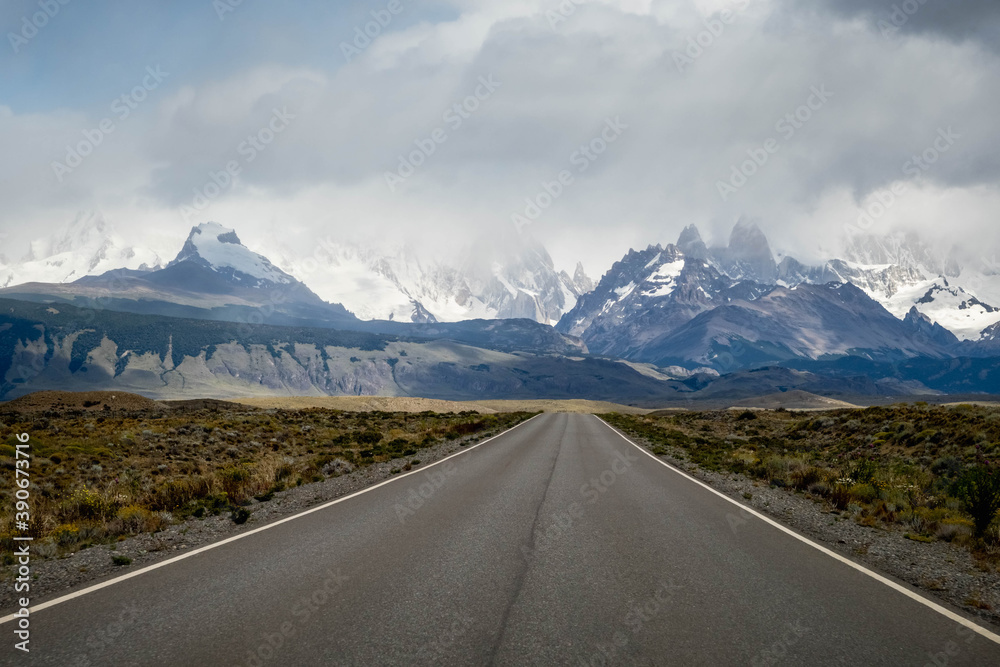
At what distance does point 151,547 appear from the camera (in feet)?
31.7

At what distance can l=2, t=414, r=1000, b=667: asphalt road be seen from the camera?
5562 mm

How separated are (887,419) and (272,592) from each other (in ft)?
121

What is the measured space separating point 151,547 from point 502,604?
6.50 m

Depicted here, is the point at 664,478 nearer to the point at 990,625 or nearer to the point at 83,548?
the point at 990,625

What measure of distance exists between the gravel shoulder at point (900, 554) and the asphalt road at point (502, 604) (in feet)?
2.07

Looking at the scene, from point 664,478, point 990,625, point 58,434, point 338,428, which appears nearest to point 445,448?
point 664,478

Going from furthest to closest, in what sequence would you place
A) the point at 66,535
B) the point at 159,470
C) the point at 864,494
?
the point at 159,470
the point at 864,494
the point at 66,535

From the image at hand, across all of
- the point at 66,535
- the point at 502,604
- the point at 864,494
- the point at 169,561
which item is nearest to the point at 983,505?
the point at 864,494

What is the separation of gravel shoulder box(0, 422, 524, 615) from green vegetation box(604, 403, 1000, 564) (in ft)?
41.3

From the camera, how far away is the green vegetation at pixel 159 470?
37.9 feet

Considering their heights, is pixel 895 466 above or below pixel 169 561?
above

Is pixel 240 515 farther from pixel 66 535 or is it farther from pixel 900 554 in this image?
pixel 900 554

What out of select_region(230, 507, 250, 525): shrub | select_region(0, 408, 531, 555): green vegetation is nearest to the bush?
select_region(230, 507, 250, 525): shrub

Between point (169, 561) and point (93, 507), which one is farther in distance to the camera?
point (93, 507)
